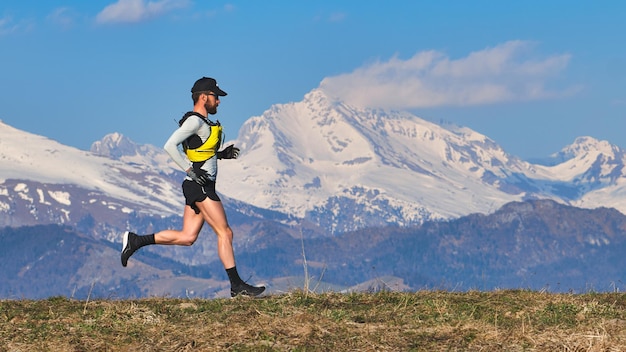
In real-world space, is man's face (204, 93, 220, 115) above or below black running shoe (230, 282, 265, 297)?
above

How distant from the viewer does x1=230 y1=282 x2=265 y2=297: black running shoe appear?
1523 cm

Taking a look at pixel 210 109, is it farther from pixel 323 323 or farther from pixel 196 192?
pixel 323 323

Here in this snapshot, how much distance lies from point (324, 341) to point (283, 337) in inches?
17.2

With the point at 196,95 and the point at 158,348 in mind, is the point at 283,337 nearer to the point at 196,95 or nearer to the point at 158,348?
the point at 158,348

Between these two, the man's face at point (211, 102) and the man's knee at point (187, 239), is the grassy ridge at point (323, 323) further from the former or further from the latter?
the man's face at point (211, 102)

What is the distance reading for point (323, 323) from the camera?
11.8 metres

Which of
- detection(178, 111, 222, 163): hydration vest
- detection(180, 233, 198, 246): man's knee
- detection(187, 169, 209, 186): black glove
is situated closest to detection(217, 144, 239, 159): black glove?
detection(178, 111, 222, 163): hydration vest

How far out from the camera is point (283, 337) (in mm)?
11125

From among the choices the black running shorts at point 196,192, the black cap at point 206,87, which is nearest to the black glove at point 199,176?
the black running shorts at point 196,192

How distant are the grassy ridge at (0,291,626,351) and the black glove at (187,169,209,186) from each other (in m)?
1.77

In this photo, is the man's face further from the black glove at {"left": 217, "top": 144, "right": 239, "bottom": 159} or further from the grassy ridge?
the grassy ridge

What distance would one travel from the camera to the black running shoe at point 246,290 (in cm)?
1523

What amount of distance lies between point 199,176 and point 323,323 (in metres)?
4.06

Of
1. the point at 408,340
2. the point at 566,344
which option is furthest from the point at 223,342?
the point at 566,344
